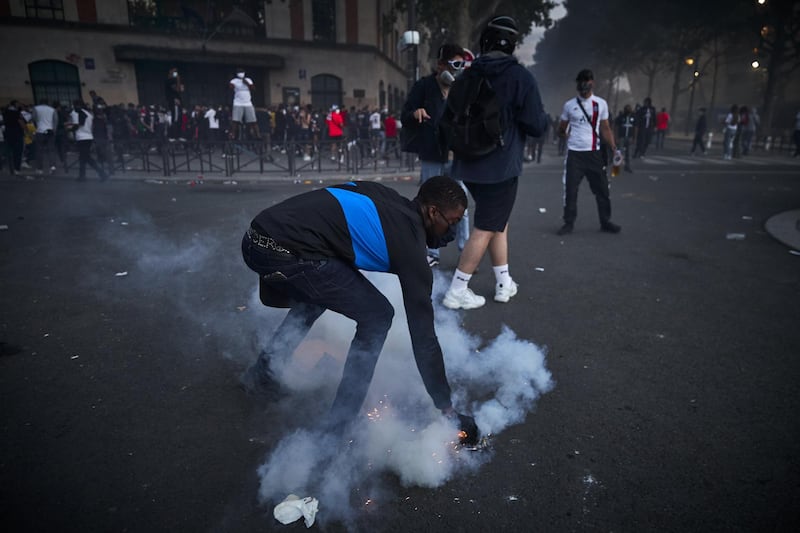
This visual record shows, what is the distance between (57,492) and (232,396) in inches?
35.9

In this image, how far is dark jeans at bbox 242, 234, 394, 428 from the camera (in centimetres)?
221

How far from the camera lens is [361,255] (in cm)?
217

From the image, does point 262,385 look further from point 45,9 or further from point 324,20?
point 324,20

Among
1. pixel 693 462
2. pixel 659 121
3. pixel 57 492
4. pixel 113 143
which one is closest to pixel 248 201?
pixel 113 143

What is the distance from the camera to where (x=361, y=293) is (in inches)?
88.7

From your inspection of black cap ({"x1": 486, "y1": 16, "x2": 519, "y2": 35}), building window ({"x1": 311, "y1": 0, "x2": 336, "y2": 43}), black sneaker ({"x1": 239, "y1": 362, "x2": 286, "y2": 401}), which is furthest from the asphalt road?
building window ({"x1": 311, "y1": 0, "x2": 336, "y2": 43})

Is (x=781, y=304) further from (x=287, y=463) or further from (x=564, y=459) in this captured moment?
(x=287, y=463)

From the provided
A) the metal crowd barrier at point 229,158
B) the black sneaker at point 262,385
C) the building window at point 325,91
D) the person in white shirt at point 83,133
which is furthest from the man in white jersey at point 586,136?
the building window at point 325,91

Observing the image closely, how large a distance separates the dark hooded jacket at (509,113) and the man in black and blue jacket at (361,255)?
1700mm

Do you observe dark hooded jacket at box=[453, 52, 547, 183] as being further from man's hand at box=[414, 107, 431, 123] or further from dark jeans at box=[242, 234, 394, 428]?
dark jeans at box=[242, 234, 394, 428]

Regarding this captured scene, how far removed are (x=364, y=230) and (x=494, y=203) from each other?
209 cm

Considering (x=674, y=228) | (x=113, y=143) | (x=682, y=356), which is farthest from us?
(x=113, y=143)

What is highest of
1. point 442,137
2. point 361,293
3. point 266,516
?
point 442,137

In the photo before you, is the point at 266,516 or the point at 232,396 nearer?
the point at 266,516
